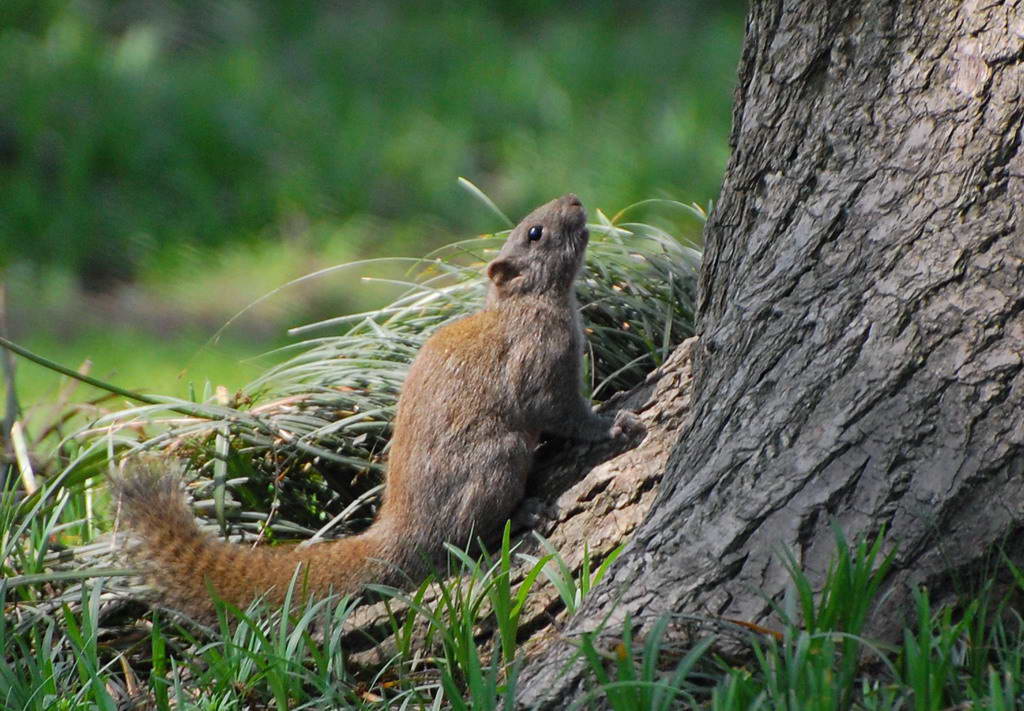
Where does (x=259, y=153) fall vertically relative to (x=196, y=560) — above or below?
above

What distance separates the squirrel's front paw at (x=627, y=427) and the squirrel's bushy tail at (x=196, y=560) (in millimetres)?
717

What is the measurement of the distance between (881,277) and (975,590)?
26.2 inches

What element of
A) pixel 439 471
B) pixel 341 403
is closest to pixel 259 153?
pixel 341 403

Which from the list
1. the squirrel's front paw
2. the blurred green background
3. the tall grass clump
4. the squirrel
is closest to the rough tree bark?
the squirrel's front paw

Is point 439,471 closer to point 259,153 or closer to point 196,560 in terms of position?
point 196,560

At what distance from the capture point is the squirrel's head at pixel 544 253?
388cm

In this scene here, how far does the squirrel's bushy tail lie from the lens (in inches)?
127

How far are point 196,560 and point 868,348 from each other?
171 centimetres

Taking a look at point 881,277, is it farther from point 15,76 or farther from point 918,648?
point 15,76

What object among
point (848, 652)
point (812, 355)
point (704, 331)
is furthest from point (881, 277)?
point (848, 652)

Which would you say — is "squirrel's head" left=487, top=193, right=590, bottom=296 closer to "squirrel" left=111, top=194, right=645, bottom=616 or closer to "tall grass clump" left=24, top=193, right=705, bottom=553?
"squirrel" left=111, top=194, right=645, bottom=616

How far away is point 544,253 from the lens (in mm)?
3930

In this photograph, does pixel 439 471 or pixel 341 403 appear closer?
pixel 439 471

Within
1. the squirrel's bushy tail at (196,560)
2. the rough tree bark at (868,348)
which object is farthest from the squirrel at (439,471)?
the rough tree bark at (868,348)
